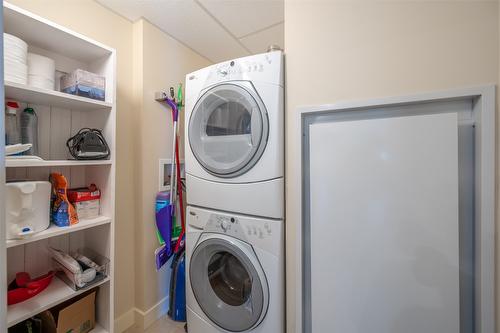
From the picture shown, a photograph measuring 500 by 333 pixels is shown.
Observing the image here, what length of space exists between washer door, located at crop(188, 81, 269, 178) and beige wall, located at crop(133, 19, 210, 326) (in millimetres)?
546

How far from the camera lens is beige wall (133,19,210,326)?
5.10 ft

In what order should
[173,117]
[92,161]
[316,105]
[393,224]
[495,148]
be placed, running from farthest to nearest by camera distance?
[173,117]
[92,161]
[316,105]
[393,224]
[495,148]

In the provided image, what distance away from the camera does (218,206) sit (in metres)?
1.19

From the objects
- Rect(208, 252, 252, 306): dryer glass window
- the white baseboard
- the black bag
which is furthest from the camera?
the white baseboard

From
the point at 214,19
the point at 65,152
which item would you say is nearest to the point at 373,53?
the point at 214,19

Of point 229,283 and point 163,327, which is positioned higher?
point 229,283

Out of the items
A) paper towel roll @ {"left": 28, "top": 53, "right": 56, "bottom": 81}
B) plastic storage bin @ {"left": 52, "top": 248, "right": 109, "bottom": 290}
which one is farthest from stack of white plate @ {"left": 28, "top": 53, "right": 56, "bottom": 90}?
plastic storage bin @ {"left": 52, "top": 248, "right": 109, "bottom": 290}

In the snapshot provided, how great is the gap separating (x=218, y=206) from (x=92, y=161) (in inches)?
28.2

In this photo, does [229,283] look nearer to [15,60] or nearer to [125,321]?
[125,321]

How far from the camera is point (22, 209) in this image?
87 cm

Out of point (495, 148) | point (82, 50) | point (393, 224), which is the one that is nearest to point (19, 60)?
point (82, 50)

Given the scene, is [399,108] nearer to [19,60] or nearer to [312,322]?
[312,322]

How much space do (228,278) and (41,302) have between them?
93 cm

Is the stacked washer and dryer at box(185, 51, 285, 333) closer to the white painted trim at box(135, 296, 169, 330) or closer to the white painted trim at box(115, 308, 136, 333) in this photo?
the white painted trim at box(135, 296, 169, 330)
